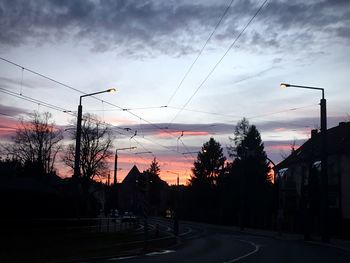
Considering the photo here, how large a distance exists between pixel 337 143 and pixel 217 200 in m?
44.1

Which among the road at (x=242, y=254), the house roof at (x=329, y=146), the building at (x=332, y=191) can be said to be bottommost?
the road at (x=242, y=254)

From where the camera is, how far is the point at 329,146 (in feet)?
187

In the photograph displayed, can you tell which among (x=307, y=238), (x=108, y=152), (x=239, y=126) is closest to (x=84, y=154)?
(x=108, y=152)

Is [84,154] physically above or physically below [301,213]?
above

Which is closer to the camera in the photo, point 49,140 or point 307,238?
point 307,238

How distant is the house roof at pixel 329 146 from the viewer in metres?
52.9

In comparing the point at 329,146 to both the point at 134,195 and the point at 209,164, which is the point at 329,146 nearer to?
the point at 209,164

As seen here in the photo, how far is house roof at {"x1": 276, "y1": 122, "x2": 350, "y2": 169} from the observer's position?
52.9m

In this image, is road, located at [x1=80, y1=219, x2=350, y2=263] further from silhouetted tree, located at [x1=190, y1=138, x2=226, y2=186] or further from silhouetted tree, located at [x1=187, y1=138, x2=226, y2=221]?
silhouetted tree, located at [x1=190, y1=138, x2=226, y2=186]

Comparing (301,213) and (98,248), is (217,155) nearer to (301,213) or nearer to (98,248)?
(301,213)

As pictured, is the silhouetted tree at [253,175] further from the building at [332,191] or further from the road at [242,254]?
the road at [242,254]

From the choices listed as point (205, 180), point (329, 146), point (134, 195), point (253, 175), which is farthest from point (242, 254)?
point (134, 195)

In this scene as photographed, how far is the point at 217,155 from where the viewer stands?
355 ft

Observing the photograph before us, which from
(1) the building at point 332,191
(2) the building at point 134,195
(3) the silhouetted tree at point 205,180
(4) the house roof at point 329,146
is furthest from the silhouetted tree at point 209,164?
(1) the building at point 332,191
